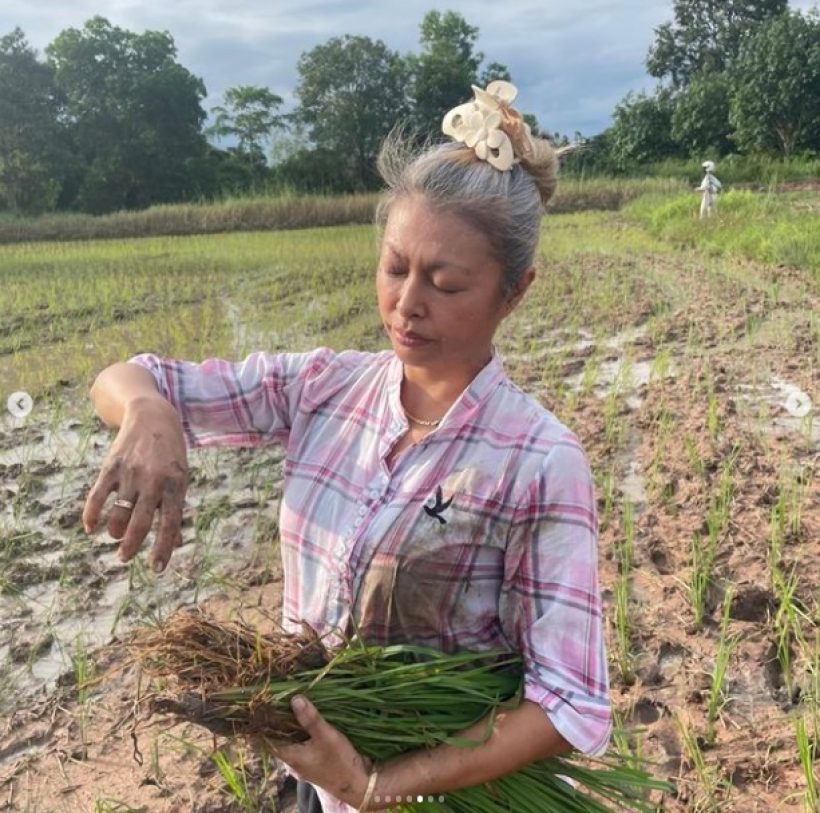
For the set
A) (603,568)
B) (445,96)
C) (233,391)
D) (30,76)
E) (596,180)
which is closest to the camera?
(233,391)

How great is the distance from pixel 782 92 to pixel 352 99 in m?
21.6

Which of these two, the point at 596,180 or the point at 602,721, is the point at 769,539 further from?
the point at 596,180

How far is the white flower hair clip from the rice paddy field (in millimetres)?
645

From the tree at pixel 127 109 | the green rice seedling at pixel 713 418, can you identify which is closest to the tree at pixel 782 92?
the tree at pixel 127 109

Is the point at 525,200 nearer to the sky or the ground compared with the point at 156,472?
nearer to the sky

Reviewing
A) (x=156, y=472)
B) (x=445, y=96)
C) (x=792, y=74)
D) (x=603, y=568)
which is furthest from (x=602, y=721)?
(x=792, y=74)

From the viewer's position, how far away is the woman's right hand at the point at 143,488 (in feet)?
2.86

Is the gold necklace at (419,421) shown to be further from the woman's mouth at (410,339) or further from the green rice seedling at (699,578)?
the green rice seedling at (699,578)

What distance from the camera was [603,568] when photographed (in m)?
2.79

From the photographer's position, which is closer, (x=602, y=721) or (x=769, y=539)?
(x=602, y=721)

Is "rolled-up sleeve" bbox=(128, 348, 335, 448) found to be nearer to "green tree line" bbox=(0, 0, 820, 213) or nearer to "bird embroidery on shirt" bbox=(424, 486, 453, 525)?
"bird embroidery on shirt" bbox=(424, 486, 453, 525)

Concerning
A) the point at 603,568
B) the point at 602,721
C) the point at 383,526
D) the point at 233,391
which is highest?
the point at 233,391

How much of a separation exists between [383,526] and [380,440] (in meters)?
0.13

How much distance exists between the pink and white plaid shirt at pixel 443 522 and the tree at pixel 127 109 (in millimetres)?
8996
